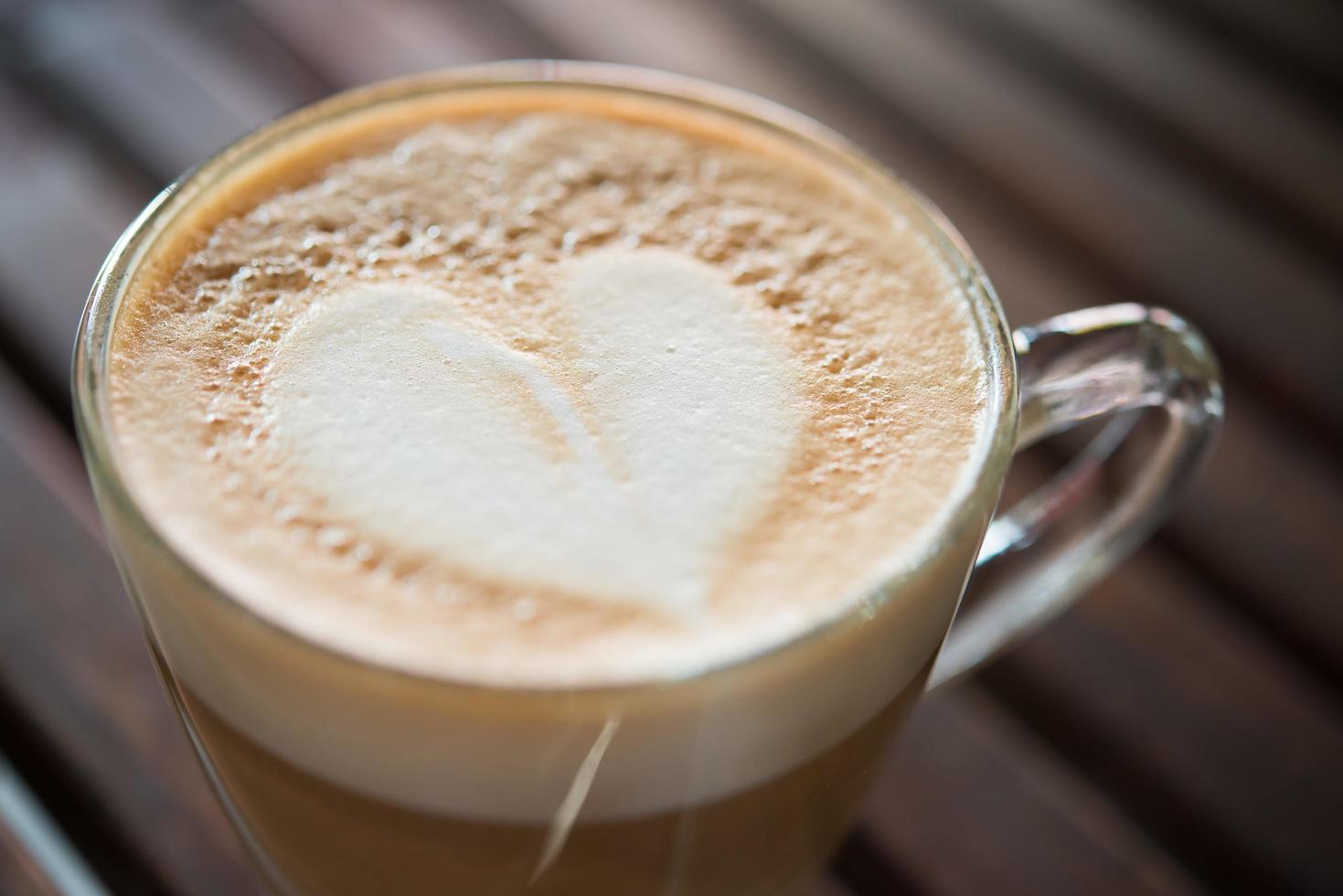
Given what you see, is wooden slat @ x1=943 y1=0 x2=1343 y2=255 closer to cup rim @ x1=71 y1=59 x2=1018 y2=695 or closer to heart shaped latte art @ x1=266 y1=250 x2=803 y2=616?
cup rim @ x1=71 y1=59 x2=1018 y2=695

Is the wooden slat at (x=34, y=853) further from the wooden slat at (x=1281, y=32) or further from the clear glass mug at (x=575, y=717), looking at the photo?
the wooden slat at (x=1281, y=32)

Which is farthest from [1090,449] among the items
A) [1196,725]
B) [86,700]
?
[86,700]

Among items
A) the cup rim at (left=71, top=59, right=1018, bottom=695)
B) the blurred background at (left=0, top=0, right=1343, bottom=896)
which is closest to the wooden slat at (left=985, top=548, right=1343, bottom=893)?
the blurred background at (left=0, top=0, right=1343, bottom=896)

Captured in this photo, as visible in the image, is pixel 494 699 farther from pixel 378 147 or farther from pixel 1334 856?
pixel 1334 856

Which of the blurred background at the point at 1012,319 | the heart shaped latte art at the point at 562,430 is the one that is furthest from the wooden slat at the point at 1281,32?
Answer: the heart shaped latte art at the point at 562,430

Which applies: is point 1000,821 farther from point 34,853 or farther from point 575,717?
point 34,853

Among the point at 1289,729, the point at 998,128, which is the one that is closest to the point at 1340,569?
the point at 1289,729
